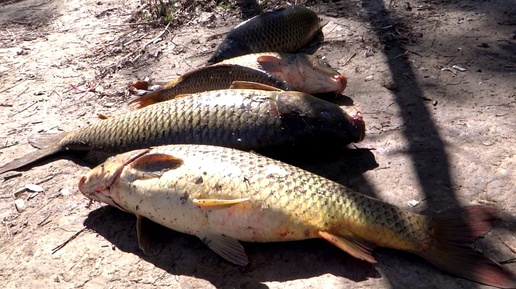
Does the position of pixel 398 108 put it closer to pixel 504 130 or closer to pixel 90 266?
pixel 504 130

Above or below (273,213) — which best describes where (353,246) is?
below

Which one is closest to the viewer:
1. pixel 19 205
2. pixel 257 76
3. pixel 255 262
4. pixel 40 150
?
pixel 255 262

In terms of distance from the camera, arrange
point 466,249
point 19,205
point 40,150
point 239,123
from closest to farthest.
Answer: point 466,249
point 239,123
point 19,205
point 40,150

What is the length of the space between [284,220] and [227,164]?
0.50 metres

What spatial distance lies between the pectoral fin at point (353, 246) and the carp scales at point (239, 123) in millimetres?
985

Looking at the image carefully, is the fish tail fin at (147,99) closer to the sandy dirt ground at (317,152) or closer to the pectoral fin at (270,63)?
the sandy dirt ground at (317,152)

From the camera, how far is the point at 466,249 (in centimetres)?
263

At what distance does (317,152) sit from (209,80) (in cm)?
125

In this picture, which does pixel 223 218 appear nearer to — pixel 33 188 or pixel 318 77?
pixel 33 188

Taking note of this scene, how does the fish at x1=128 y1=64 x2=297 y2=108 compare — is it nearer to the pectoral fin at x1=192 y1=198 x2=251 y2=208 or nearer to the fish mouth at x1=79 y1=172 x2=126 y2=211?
the fish mouth at x1=79 y1=172 x2=126 y2=211

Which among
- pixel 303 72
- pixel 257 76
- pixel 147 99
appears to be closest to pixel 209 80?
pixel 257 76

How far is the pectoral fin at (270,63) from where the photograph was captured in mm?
4574

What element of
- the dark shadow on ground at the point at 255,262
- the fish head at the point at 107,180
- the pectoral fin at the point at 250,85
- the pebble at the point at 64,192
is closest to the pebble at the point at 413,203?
the dark shadow on ground at the point at 255,262

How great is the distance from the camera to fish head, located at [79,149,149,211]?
3.27 metres
